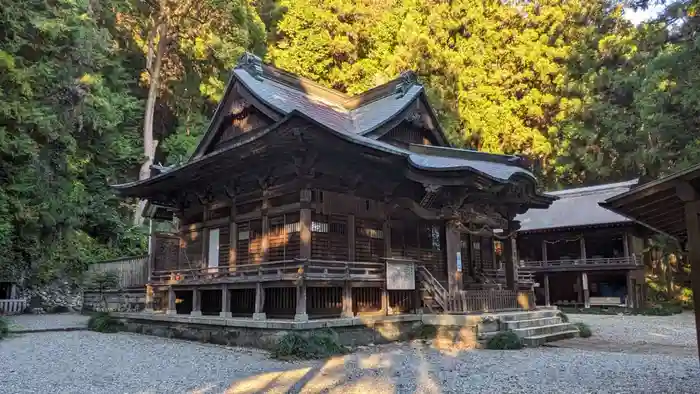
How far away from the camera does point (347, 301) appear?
12305mm

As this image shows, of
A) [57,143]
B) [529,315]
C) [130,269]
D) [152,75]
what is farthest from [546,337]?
[152,75]

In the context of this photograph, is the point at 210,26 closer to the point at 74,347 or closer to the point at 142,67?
the point at 142,67

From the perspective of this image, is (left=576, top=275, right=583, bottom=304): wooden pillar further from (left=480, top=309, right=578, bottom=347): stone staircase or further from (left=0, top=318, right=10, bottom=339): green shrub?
(left=0, top=318, right=10, bottom=339): green shrub

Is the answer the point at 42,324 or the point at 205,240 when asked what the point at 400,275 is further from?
the point at 42,324

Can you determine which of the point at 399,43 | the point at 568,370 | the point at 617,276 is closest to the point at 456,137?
the point at 399,43

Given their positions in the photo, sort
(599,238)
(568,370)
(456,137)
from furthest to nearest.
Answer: (456,137), (599,238), (568,370)

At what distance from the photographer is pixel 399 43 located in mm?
35312

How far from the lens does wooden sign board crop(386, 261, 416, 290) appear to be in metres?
13.3

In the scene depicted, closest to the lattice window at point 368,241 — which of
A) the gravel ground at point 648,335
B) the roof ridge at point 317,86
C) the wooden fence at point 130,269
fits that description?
the roof ridge at point 317,86

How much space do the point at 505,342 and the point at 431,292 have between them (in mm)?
2707

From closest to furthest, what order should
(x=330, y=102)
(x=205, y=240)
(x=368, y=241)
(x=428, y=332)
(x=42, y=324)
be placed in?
(x=428, y=332) < (x=368, y=241) < (x=205, y=240) < (x=42, y=324) < (x=330, y=102)

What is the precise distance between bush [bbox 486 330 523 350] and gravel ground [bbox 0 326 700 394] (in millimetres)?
381

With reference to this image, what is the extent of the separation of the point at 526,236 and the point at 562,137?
848 cm

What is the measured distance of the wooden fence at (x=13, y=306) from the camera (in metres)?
21.4
